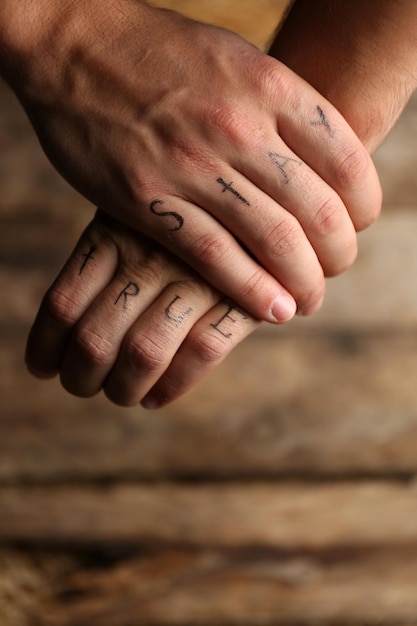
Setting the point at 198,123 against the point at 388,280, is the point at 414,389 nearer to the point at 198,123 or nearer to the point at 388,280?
the point at 388,280

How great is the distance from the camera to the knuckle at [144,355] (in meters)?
0.67

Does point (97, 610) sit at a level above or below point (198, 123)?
below

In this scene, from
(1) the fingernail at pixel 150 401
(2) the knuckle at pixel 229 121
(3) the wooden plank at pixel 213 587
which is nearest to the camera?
(2) the knuckle at pixel 229 121

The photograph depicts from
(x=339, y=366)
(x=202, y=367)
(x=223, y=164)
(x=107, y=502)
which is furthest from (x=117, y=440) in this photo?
(x=223, y=164)

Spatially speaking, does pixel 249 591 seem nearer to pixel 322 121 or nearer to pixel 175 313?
pixel 175 313

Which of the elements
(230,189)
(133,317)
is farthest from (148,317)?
(230,189)

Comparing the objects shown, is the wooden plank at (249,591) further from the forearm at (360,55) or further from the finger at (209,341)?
the forearm at (360,55)

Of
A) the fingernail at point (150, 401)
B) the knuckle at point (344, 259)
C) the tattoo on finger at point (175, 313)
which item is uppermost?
the knuckle at point (344, 259)

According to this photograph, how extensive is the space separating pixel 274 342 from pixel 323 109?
699 millimetres

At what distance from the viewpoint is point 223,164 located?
0.64m

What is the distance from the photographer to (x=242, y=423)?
127 centimetres

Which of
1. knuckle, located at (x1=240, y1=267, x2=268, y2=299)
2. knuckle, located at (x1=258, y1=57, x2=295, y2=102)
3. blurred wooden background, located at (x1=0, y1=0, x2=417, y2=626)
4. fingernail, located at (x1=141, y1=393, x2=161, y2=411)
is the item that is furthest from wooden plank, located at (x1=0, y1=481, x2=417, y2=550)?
knuckle, located at (x1=258, y1=57, x2=295, y2=102)

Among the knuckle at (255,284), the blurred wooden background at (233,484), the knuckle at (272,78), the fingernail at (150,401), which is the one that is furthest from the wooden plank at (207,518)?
the knuckle at (272,78)

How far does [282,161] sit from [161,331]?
17 cm
